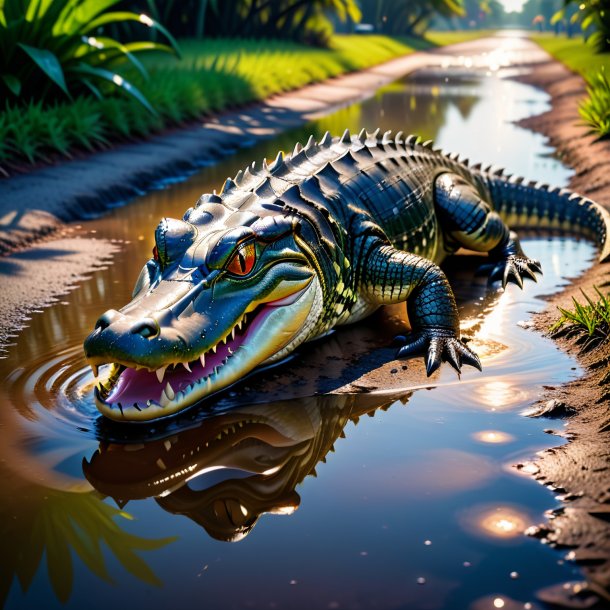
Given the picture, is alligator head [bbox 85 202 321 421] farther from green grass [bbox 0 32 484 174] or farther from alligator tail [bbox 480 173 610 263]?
green grass [bbox 0 32 484 174]

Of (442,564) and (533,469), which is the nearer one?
(442,564)

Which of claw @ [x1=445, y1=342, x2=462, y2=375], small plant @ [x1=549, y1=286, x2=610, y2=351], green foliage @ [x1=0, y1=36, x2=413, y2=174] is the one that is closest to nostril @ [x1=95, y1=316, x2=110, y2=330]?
claw @ [x1=445, y1=342, x2=462, y2=375]

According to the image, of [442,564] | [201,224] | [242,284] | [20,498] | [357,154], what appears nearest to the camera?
[442,564]

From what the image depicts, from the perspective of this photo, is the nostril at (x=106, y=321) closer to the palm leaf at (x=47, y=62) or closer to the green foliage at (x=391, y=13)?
the palm leaf at (x=47, y=62)

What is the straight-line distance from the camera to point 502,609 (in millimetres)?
2154

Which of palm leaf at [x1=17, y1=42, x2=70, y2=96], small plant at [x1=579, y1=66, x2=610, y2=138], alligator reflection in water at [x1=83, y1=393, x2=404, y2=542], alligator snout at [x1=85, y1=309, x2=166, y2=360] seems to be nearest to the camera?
alligator reflection in water at [x1=83, y1=393, x2=404, y2=542]

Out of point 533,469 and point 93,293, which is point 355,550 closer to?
point 533,469

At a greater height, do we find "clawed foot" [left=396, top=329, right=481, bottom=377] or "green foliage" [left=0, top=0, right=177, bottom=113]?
"green foliage" [left=0, top=0, right=177, bottom=113]

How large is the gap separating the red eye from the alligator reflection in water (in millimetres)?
619

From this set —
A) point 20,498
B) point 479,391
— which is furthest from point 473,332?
point 20,498

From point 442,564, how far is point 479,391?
137 cm

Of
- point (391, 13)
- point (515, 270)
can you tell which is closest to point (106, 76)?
point (515, 270)

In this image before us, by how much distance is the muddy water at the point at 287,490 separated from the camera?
7.54ft

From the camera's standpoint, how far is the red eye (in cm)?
343
